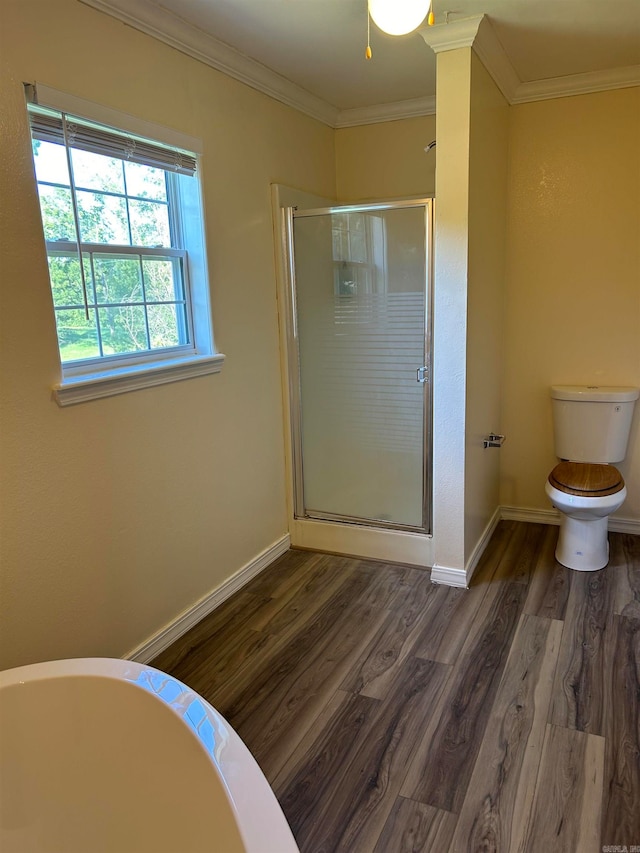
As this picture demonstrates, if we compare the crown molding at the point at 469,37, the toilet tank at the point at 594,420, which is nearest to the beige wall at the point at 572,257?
the toilet tank at the point at 594,420

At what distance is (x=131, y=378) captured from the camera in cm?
216

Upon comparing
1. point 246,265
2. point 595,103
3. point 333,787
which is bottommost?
point 333,787

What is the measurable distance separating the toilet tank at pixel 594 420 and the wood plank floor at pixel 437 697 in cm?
54

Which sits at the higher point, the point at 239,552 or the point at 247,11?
the point at 247,11

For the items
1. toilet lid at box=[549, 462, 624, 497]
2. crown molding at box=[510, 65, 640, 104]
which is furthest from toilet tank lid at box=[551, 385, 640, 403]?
crown molding at box=[510, 65, 640, 104]

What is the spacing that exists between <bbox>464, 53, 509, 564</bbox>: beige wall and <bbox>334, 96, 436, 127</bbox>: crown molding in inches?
16.7

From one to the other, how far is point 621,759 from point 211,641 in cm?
152

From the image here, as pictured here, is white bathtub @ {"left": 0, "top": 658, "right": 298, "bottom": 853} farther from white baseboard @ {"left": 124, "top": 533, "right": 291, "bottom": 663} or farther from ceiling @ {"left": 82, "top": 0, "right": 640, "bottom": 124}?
ceiling @ {"left": 82, "top": 0, "right": 640, "bottom": 124}

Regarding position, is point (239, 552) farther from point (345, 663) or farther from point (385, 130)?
point (385, 130)

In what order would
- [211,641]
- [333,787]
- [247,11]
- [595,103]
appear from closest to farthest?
[333,787], [247,11], [211,641], [595,103]

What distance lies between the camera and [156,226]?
94.2 inches

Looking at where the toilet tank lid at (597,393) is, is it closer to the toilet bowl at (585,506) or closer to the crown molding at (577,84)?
the toilet bowl at (585,506)

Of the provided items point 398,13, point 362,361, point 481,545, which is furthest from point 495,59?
point 481,545

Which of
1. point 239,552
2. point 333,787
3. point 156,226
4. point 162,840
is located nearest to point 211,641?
point 239,552
